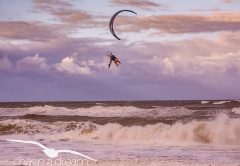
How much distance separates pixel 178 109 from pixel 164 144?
21907 mm

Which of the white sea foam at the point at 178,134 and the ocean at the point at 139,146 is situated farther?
the white sea foam at the point at 178,134

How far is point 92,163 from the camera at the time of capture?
10289mm

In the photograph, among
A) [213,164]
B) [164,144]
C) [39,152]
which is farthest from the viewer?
[164,144]

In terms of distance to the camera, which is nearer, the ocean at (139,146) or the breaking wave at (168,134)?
the ocean at (139,146)

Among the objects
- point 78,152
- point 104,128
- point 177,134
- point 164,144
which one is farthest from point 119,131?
point 78,152

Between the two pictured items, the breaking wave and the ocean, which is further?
the breaking wave

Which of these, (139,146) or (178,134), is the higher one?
(178,134)

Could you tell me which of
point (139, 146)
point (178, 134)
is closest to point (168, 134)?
point (178, 134)

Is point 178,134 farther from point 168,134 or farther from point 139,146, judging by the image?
point 139,146

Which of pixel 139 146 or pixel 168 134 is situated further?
pixel 168 134

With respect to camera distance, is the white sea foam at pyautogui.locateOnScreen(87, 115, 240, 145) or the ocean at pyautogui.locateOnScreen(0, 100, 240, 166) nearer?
the ocean at pyautogui.locateOnScreen(0, 100, 240, 166)

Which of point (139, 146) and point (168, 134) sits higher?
point (168, 134)

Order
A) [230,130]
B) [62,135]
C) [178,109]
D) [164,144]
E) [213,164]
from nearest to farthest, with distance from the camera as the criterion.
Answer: [213,164] < [164,144] < [230,130] < [62,135] < [178,109]

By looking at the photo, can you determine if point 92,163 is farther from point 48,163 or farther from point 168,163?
point 168,163
